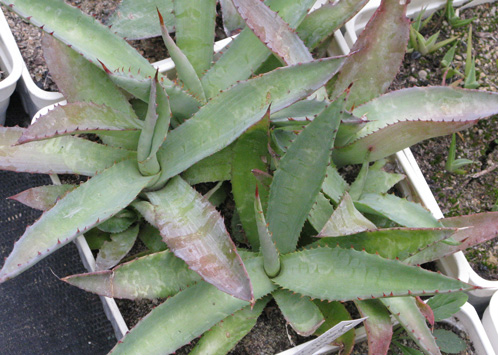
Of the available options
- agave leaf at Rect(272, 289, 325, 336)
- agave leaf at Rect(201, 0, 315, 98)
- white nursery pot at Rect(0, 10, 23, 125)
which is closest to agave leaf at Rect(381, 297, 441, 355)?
agave leaf at Rect(272, 289, 325, 336)

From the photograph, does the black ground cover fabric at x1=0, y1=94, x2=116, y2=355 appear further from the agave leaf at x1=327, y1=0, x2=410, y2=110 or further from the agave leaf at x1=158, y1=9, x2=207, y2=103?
the agave leaf at x1=327, y1=0, x2=410, y2=110

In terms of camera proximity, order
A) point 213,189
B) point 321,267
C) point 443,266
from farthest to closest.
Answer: point 443,266, point 213,189, point 321,267

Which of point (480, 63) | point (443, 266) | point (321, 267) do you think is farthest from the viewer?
point (480, 63)

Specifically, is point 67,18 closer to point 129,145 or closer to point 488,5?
point 129,145

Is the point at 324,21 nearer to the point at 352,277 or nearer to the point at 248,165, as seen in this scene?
the point at 248,165

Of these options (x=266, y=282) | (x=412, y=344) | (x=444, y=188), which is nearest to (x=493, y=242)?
(x=444, y=188)

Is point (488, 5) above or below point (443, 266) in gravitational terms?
above
